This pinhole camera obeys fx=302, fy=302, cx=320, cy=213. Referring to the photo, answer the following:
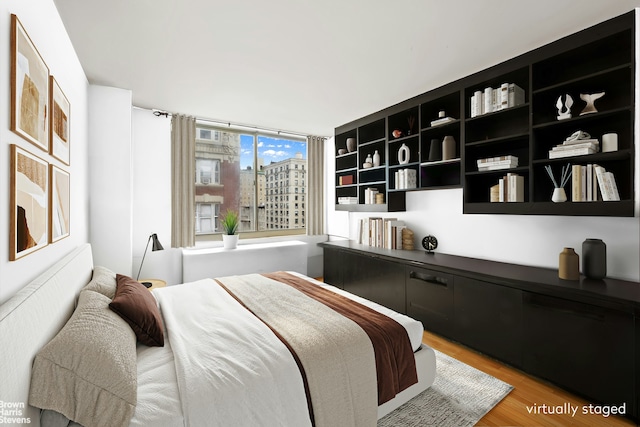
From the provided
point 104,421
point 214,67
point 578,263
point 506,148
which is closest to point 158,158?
point 214,67

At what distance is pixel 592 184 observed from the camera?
2172 millimetres

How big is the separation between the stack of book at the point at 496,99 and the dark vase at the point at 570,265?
1.28m

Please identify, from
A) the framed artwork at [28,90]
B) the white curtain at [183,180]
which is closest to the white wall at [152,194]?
the white curtain at [183,180]

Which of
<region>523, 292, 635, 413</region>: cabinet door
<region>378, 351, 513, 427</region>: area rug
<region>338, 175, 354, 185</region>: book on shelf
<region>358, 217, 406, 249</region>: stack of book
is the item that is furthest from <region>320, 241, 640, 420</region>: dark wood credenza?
<region>338, 175, 354, 185</region>: book on shelf

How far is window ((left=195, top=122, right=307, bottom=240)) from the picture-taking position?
14.8 feet

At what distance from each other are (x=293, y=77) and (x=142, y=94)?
1.77 m

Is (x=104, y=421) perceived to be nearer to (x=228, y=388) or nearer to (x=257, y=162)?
(x=228, y=388)

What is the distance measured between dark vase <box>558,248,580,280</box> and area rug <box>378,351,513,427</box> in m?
0.91

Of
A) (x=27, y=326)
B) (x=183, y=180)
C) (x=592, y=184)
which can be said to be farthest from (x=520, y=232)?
(x=183, y=180)

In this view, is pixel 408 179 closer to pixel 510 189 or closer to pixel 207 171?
pixel 510 189

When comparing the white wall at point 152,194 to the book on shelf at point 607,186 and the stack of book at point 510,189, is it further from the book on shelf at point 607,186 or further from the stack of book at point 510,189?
the book on shelf at point 607,186

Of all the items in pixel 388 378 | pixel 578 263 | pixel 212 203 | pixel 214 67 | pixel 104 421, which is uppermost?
pixel 214 67

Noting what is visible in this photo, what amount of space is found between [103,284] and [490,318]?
2.88 m

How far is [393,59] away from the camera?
8.40 feet
